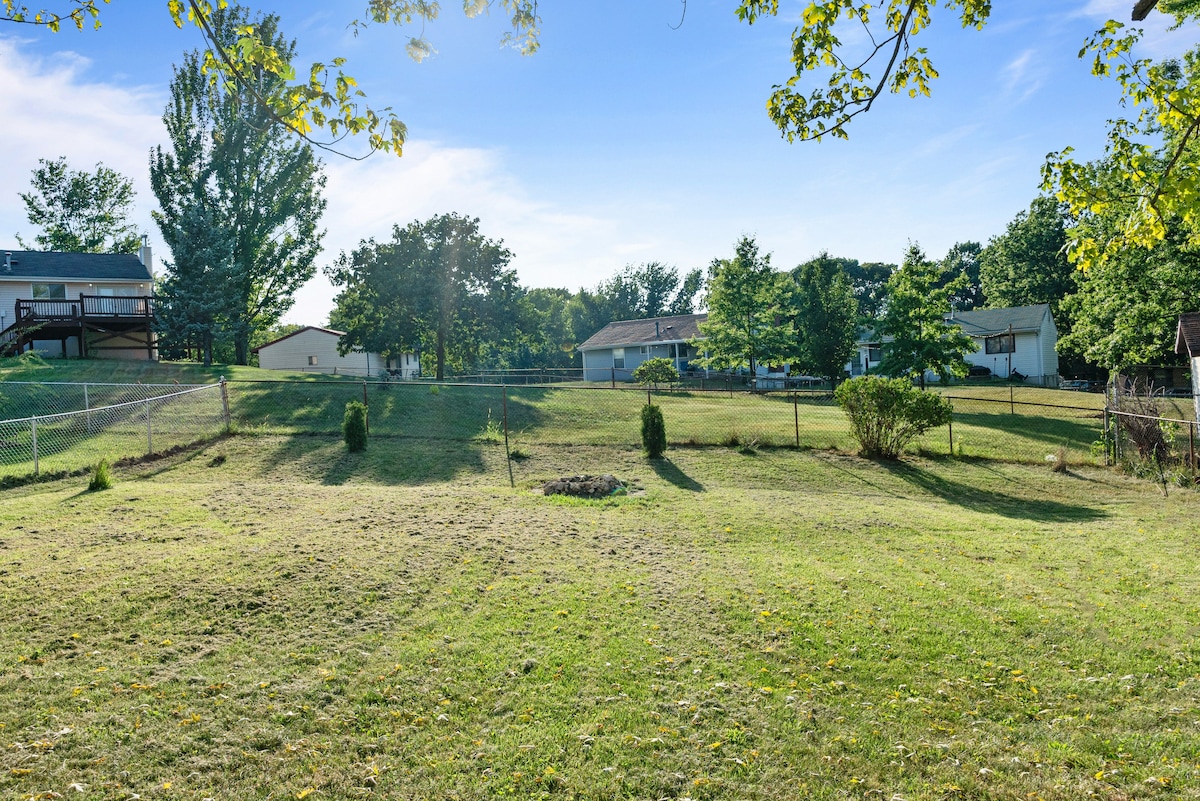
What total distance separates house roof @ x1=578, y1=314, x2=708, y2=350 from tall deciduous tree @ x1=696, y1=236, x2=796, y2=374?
33.9 feet

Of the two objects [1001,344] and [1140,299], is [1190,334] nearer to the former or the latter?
[1140,299]

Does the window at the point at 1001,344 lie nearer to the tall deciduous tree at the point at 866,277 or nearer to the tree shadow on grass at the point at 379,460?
the tall deciduous tree at the point at 866,277

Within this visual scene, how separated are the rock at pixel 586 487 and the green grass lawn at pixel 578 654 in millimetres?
2187

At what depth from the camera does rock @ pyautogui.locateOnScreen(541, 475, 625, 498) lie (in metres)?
12.3

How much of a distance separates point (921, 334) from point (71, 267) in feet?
130

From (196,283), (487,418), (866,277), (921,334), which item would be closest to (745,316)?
(921,334)

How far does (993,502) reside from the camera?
13.3 metres

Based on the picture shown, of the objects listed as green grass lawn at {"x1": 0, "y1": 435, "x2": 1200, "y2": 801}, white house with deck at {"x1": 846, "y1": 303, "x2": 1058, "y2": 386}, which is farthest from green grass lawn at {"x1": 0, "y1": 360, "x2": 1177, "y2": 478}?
white house with deck at {"x1": 846, "y1": 303, "x2": 1058, "y2": 386}

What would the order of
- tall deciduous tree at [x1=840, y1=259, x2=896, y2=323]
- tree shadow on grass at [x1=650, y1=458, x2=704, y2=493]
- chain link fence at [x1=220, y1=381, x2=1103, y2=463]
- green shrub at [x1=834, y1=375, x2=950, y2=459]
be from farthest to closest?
1. tall deciduous tree at [x1=840, y1=259, x2=896, y2=323]
2. chain link fence at [x1=220, y1=381, x2=1103, y2=463]
3. green shrub at [x1=834, y1=375, x2=950, y2=459]
4. tree shadow on grass at [x1=650, y1=458, x2=704, y2=493]

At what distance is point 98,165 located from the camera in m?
47.6

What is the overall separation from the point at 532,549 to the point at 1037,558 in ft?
20.2

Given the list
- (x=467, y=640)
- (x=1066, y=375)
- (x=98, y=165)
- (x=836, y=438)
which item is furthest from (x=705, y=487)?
(x=98, y=165)

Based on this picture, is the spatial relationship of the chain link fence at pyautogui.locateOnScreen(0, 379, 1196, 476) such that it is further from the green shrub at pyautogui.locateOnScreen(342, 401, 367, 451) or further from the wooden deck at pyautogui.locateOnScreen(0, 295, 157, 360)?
the wooden deck at pyautogui.locateOnScreen(0, 295, 157, 360)

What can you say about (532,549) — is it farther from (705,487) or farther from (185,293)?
(185,293)
